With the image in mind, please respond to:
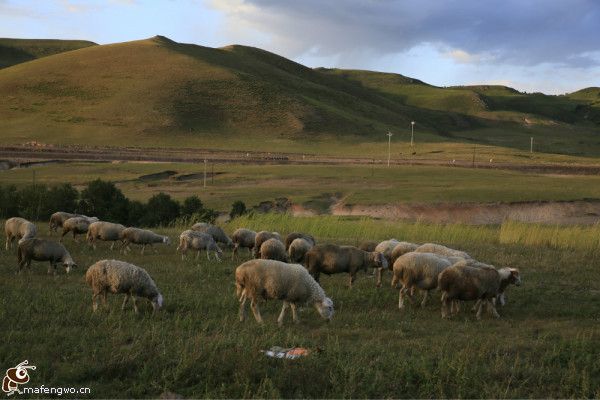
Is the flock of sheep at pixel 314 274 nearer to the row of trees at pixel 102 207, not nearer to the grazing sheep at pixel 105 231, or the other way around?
the grazing sheep at pixel 105 231

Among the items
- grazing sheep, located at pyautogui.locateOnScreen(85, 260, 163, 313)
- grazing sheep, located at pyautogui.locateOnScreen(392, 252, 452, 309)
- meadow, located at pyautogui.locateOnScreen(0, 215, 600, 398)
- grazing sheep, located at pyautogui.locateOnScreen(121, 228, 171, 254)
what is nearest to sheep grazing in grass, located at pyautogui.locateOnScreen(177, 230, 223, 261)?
grazing sheep, located at pyautogui.locateOnScreen(121, 228, 171, 254)

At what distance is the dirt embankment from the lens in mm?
35375

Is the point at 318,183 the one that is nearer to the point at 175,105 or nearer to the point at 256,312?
the point at 256,312

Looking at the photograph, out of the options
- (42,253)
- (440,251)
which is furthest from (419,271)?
(42,253)

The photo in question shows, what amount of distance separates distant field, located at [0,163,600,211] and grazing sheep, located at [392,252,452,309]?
76.9 ft

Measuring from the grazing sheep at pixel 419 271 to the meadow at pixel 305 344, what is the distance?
0.48 metres

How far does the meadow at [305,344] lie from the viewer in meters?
8.10

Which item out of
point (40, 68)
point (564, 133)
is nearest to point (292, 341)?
point (40, 68)

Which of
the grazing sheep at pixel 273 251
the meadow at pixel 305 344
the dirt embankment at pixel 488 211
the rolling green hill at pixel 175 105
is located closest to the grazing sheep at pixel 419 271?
the meadow at pixel 305 344

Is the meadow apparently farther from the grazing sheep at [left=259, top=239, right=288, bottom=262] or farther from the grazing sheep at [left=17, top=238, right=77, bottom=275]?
the grazing sheep at [left=259, top=239, right=288, bottom=262]

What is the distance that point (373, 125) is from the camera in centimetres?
12794

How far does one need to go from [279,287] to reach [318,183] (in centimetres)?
3572

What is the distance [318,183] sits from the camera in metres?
47.0

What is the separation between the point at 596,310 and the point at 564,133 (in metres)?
172
